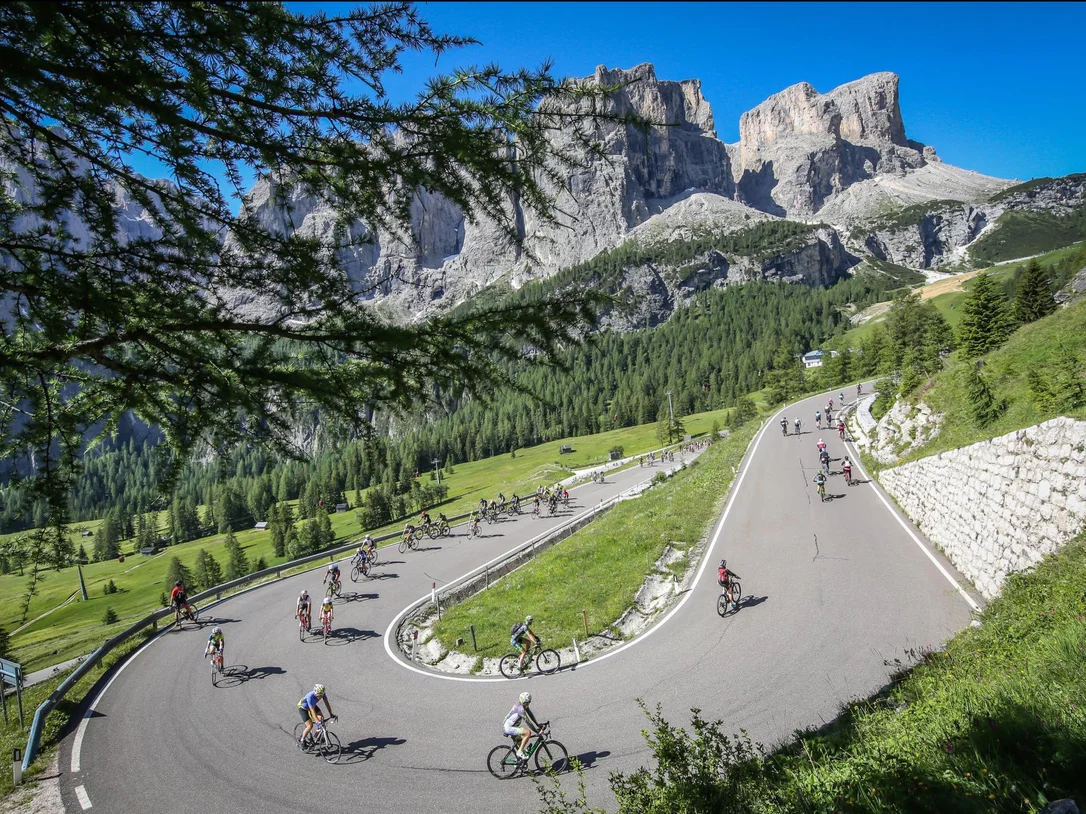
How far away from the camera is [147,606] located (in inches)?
2363

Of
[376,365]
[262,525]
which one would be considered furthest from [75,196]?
[262,525]

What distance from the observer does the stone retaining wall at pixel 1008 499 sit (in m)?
10.7

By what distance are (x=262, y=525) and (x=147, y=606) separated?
153ft

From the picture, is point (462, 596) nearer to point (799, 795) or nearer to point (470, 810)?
point (470, 810)

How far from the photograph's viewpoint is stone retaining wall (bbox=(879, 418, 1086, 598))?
35.0ft

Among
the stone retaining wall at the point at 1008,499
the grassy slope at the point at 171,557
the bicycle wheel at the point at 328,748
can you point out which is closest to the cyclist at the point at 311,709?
the bicycle wheel at the point at 328,748

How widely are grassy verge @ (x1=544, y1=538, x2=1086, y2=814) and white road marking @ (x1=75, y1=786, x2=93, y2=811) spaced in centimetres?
A: 1022

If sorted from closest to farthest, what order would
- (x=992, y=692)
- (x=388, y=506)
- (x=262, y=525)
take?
(x=992, y=692) < (x=388, y=506) < (x=262, y=525)

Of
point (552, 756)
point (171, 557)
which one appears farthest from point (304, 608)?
point (171, 557)

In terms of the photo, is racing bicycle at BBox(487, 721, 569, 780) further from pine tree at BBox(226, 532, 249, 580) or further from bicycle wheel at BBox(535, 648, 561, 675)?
pine tree at BBox(226, 532, 249, 580)

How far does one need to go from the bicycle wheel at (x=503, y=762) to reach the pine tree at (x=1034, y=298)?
4989 cm

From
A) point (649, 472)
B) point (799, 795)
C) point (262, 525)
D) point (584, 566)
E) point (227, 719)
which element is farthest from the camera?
point (262, 525)

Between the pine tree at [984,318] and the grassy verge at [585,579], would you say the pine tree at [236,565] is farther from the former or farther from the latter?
the pine tree at [984,318]

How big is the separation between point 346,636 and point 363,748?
8.24 meters
